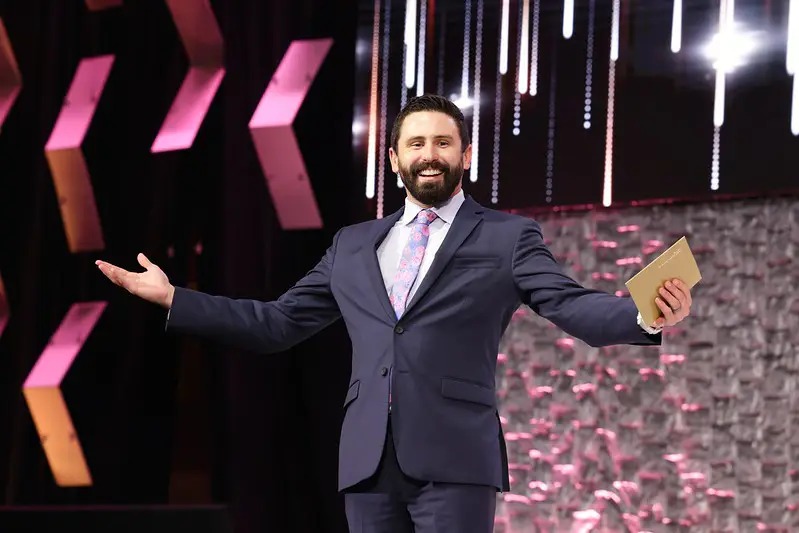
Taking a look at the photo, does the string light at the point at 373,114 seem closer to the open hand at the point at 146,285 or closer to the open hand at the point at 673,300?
the open hand at the point at 146,285

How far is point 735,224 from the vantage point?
3.08 metres

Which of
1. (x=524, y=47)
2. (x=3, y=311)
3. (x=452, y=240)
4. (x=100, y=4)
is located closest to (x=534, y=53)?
(x=524, y=47)

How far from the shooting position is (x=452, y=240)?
1.75 meters

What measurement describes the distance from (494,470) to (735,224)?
67.2 inches

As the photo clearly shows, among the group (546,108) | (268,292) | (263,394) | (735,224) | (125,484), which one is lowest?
(125,484)

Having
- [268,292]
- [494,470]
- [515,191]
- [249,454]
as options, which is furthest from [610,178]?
[494,470]

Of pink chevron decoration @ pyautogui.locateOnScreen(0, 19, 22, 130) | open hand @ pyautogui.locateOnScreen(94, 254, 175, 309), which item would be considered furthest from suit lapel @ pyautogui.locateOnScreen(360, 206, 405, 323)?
pink chevron decoration @ pyautogui.locateOnScreen(0, 19, 22, 130)

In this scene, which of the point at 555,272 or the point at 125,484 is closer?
the point at 555,272

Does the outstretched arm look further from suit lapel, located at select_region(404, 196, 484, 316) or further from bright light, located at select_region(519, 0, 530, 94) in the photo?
bright light, located at select_region(519, 0, 530, 94)

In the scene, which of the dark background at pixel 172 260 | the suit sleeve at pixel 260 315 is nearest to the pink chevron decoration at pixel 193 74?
the dark background at pixel 172 260

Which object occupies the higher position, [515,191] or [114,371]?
[515,191]

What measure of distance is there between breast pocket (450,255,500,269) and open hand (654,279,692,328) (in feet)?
1.06

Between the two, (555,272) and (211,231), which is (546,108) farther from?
(555,272)

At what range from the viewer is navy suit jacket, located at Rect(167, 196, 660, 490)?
1629 mm
